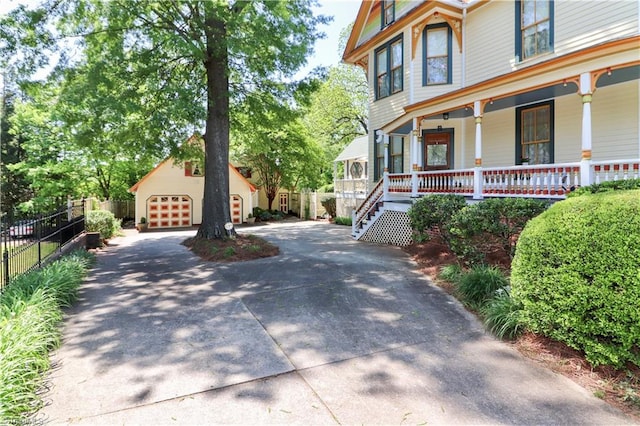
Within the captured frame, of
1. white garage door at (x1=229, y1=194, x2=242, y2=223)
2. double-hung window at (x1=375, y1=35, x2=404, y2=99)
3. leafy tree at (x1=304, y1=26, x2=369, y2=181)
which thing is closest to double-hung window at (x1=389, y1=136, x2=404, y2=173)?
double-hung window at (x1=375, y1=35, x2=404, y2=99)

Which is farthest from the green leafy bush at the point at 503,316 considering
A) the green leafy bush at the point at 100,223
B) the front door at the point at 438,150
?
the green leafy bush at the point at 100,223

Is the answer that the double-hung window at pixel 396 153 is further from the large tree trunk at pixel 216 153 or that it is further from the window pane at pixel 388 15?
the large tree trunk at pixel 216 153

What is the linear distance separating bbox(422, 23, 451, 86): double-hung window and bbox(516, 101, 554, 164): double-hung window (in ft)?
9.95

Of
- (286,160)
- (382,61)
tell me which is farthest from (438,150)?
(286,160)

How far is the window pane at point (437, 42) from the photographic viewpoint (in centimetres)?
1222

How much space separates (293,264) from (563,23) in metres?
9.32

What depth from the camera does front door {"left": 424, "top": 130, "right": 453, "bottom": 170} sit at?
12.3m

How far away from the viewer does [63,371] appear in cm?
380

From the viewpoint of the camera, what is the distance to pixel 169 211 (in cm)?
2186

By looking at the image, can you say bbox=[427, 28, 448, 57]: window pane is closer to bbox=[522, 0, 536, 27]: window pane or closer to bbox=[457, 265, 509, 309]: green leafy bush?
bbox=[522, 0, 536, 27]: window pane

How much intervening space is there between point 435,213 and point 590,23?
20.3 feet

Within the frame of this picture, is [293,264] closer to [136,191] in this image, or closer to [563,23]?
[563,23]

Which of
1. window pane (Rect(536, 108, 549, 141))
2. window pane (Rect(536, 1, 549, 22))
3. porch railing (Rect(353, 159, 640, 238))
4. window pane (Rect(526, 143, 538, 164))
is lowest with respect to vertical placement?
porch railing (Rect(353, 159, 640, 238))

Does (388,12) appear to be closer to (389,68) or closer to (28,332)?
(389,68)
